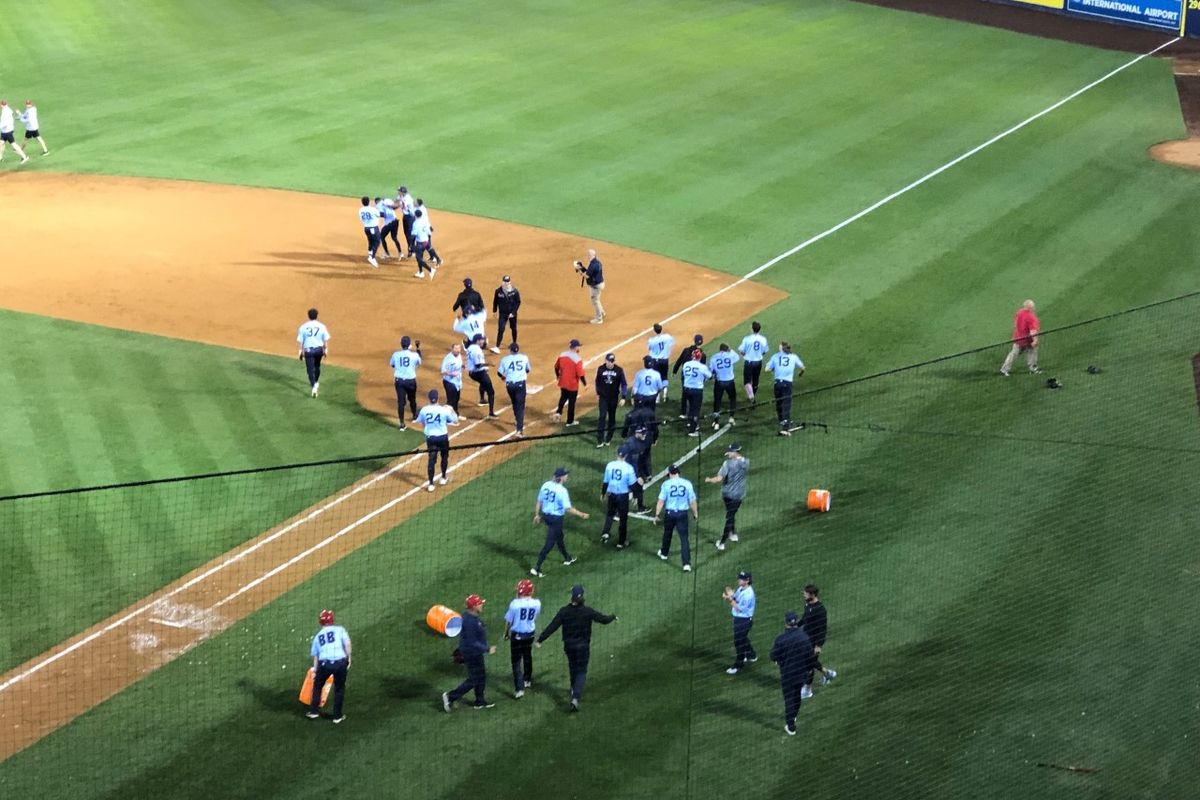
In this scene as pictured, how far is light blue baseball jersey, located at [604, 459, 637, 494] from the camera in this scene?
787 inches

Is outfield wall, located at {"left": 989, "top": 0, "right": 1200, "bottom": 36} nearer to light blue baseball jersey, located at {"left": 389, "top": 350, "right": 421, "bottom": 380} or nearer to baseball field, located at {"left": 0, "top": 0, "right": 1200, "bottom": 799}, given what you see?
baseball field, located at {"left": 0, "top": 0, "right": 1200, "bottom": 799}

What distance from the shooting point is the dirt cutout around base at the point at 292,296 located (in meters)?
20.1

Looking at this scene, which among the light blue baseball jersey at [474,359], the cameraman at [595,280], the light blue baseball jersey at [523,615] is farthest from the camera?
the cameraman at [595,280]

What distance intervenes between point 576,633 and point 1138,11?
3940 centimetres

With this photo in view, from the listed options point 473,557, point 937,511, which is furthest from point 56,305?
point 937,511

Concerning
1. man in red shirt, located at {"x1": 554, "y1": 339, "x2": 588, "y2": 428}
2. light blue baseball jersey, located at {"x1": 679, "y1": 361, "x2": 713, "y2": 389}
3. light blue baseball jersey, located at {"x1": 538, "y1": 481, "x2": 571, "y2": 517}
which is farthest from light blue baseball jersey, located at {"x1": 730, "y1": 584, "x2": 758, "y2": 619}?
man in red shirt, located at {"x1": 554, "y1": 339, "x2": 588, "y2": 428}

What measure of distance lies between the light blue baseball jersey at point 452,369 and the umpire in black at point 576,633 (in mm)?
7100

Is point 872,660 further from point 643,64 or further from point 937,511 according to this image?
point 643,64

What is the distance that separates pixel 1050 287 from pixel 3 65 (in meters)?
30.4

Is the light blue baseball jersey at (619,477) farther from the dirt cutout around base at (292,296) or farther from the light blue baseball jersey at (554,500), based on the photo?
the dirt cutout around base at (292,296)

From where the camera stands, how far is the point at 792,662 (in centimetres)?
1664

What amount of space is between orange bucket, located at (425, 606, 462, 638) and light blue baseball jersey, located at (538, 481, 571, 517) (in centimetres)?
172

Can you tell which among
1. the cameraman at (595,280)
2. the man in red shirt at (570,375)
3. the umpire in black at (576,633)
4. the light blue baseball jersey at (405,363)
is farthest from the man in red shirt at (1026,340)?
the umpire in black at (576,633)

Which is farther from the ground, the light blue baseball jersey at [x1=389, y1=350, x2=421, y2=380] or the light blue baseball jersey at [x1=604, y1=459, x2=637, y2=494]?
the light blue baseball jersey at [x1=389, y1=350, x2=421, y2=380]
